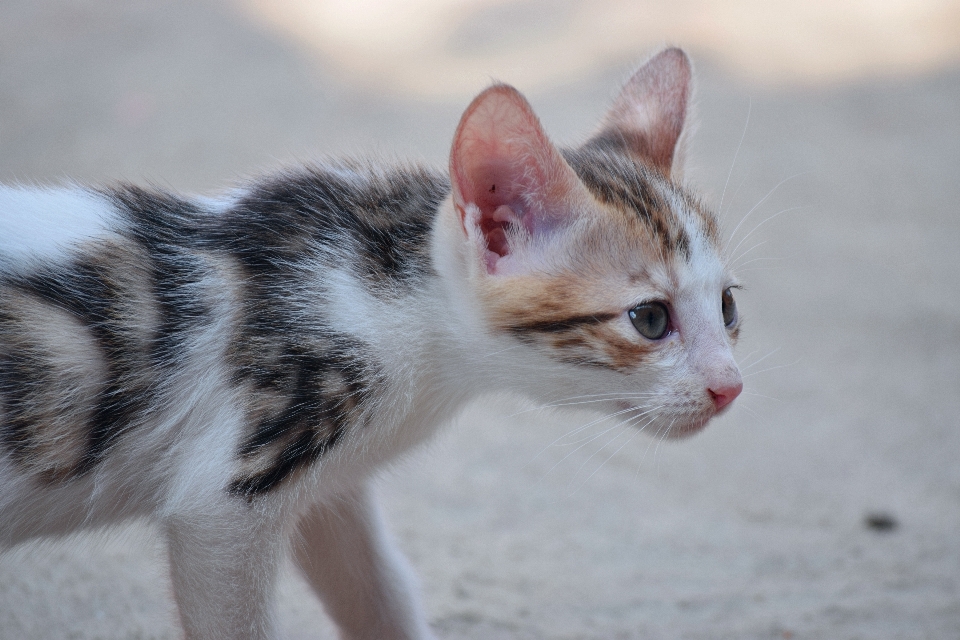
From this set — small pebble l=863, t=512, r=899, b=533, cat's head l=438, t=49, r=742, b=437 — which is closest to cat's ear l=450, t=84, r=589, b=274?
cat's head l=438, t=49, r=742, b=437

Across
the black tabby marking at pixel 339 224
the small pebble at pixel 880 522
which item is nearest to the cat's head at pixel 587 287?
the black tabby marking at pixel 339 224

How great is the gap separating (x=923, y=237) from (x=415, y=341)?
4571 millimetres

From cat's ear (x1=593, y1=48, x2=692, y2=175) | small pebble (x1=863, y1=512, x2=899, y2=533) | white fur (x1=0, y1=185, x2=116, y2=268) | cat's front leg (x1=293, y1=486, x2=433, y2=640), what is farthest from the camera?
small pebble (x1=863, y1=512, x2=899, y2=533)

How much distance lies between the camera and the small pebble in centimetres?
345

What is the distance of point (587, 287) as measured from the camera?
6.48 feet

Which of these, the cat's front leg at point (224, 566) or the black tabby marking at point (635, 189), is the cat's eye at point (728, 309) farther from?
the cat's front leg at point (224, 566)

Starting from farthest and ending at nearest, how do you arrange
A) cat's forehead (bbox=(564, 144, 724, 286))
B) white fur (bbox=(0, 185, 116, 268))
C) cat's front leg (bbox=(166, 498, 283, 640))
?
cat's forehead (bbox=(564, 144, 724, 286))
white fur (bbox=(0, 185, 116, 268))
cat's front leg (bbox=(166, 498, 283, 640))

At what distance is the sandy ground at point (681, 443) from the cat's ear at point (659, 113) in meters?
0.20

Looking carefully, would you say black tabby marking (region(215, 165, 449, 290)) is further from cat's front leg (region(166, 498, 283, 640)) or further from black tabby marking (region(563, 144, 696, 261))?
cat's front leg (region(166, 498, 283, 640))

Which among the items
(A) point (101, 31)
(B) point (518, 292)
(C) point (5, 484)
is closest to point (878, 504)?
(B) point (518, 292)

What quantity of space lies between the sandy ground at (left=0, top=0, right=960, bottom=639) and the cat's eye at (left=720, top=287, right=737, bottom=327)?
1.14ft

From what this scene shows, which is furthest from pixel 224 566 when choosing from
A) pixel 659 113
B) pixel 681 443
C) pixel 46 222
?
pixel 681 443

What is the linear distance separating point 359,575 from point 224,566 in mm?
639

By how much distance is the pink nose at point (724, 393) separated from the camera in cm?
193
